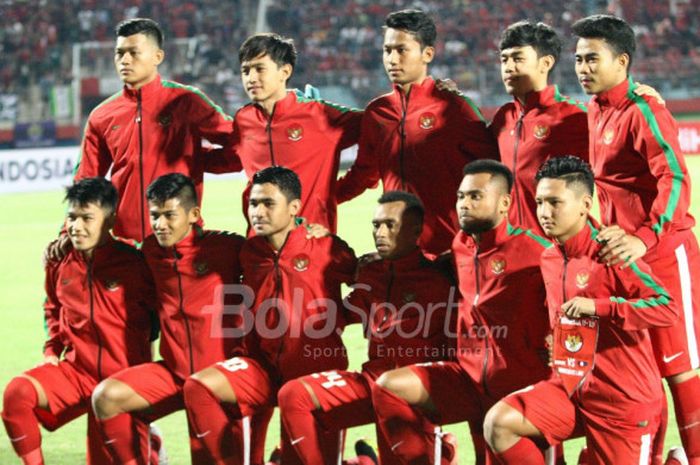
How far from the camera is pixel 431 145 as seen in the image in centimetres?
535

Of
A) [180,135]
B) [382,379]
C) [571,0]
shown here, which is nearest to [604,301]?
[382,379]

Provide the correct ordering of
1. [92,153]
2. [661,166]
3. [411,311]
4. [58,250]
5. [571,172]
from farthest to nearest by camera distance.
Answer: [92,153]
[58,250]
[411,311]
[661,166]
[571,172]

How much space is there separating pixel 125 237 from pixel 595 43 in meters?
2.56

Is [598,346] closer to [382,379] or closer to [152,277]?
[382,379]

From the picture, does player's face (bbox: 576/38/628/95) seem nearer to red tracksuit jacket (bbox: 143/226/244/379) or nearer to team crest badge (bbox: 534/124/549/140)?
team crest badge (bbox: 534/124/549/140)

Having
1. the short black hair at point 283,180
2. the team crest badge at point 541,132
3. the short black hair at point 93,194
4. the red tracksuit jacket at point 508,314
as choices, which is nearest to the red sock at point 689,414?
the red tracksuit jacket at point 508,314

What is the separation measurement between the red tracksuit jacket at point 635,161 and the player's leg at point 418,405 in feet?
3.14

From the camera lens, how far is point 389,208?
4840 millimetres

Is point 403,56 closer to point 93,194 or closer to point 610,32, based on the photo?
point 610,32

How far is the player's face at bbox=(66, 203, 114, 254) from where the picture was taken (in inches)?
200

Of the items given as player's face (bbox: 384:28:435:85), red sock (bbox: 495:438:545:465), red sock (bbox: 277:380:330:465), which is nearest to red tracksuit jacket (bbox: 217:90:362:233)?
player's face (bbox: 384:28:435:85)

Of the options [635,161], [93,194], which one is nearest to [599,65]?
[635,161]

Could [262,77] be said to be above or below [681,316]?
above

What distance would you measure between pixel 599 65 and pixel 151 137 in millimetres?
2298
